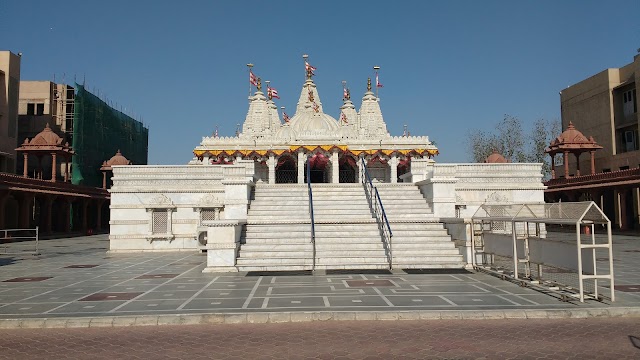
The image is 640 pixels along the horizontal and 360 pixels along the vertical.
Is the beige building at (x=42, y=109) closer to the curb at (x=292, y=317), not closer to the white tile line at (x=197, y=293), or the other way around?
the white tile line at (x=197, y=293)

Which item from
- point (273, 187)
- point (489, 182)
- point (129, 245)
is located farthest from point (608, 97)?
point (129, 245)

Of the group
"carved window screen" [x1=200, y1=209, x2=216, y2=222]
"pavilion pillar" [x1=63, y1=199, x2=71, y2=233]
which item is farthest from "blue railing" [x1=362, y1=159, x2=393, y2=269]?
"pavilion pillar" [x1=63, y1=199, x2=71, y2=233]

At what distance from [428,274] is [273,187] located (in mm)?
10152

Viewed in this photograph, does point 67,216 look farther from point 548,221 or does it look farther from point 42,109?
point 548,221

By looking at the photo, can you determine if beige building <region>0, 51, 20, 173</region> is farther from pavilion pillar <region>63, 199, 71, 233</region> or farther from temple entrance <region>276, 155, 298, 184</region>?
temple entrance <region>276, 155, 298, 184</region>

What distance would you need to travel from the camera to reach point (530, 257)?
11.8m

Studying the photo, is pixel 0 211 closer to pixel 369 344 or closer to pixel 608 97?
pixel 369 344

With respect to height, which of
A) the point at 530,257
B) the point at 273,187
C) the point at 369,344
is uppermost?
the point at 273,187

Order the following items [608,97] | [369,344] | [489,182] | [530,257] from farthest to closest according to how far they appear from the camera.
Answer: [608,97], [489,182], [530,257], [369,344]

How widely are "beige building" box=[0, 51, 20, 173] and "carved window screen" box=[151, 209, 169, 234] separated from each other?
28313mm

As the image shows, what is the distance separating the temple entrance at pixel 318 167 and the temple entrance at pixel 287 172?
5.50 ft

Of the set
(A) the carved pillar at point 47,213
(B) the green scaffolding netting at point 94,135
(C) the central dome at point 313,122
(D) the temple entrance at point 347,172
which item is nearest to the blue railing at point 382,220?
(D) the temple entrance at point 347,172

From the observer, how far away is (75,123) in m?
51.0

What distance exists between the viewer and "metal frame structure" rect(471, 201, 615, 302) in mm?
9586
